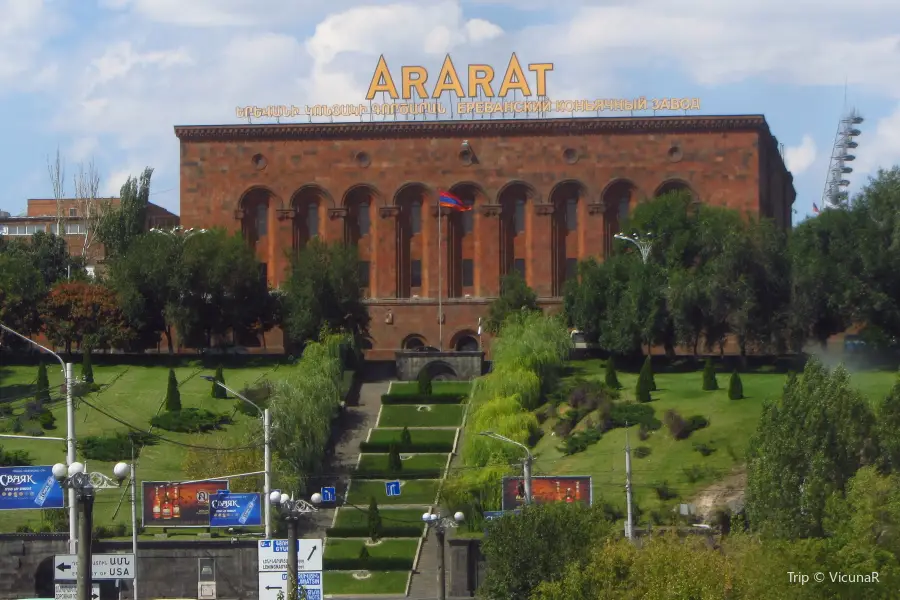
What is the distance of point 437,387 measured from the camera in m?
83.2

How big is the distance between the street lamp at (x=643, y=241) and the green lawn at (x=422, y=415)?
41.7 feet

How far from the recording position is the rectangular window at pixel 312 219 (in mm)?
96375

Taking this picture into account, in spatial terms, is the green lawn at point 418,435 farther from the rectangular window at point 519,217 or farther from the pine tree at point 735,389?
the rectangular window at point 519,217

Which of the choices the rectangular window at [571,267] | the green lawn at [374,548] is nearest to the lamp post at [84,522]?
the green lawn at [374,548]

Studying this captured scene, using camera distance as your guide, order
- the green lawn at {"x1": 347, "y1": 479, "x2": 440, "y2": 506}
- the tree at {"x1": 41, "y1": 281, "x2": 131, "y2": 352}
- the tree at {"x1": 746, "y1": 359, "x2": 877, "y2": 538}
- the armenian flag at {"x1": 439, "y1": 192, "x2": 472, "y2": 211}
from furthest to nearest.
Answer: the armenian flag at {"x1": 439, "y1": 192, "x2": 472, "y2": 211} → the tree at {"x1": 41, "y1": 281, "x2": 131, "y2": 352} → the green lawn at {"x1": 347, "y1": 479, "x2": 440, "y2": 506} → the tree at {"x1": 746, "y1": 359, "x2": 877, "y2": 538}

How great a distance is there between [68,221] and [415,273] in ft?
145

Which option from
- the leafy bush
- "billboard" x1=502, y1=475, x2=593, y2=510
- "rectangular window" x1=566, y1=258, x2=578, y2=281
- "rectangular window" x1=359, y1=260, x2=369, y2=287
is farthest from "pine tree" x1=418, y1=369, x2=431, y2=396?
"billboard" x1=502, y1=475, x2=593, y2=510

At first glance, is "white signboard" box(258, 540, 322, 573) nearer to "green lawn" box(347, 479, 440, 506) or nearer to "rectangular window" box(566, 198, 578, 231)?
"green lawn" box(347, 479, 440, 506)

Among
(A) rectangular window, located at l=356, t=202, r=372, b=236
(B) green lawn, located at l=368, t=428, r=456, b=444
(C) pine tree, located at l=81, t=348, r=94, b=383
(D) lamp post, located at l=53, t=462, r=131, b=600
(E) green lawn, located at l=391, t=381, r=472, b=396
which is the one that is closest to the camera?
(D) lamp post, located at l=53, t=462, r=131, b=600

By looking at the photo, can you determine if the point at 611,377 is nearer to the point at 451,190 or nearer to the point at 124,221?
the point at 451,190

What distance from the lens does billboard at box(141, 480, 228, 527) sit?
190 ft

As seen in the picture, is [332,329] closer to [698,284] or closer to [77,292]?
[77,292]

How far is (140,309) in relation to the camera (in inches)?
3425

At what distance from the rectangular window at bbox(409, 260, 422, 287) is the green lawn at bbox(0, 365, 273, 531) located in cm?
1395
